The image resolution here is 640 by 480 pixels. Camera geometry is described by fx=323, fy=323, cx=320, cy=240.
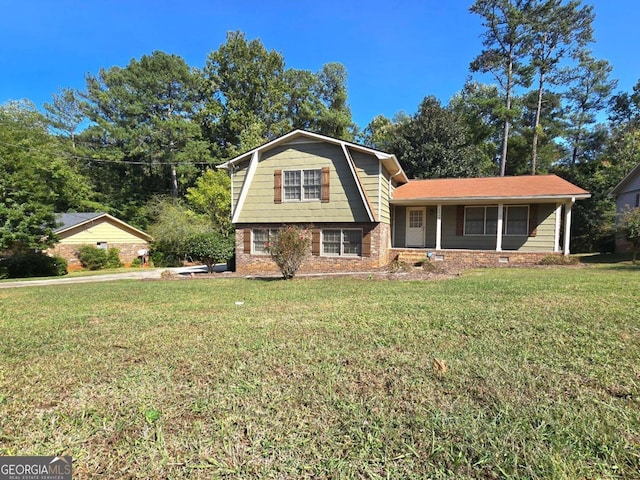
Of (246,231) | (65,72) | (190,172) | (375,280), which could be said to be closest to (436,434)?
(375,280)

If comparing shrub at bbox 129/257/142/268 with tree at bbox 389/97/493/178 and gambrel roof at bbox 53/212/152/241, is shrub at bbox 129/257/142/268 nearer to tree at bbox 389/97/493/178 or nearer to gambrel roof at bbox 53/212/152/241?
gambrel roof at bbox 53/212/152/241

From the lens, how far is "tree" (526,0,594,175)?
23.5 m

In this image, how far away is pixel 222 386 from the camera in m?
→ 2.79

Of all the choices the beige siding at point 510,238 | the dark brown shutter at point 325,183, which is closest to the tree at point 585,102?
the beige siding at point 510,238

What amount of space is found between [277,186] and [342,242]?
12.0ft

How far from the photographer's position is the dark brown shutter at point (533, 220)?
13953 millimetres

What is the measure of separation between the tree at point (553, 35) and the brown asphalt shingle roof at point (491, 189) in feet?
42.4

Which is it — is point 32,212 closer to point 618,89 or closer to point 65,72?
Answer: point 65,72

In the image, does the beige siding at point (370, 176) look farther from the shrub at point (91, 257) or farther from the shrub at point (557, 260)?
the shrub at point (91, 257)

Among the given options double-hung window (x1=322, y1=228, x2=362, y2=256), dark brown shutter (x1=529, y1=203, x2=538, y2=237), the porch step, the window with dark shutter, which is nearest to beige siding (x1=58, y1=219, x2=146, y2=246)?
the window with dark shutter

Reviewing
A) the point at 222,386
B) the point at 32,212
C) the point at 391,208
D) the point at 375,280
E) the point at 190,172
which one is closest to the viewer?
the point at 222,386

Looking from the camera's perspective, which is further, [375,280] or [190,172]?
[190,172]

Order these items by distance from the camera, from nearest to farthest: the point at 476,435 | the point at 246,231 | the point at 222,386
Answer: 1. the point at 476,435
2. the point at 222,386
3. the point at 246,231

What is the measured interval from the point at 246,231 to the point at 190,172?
61.6ft
